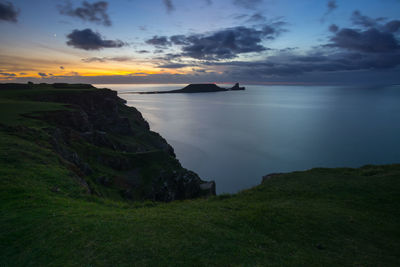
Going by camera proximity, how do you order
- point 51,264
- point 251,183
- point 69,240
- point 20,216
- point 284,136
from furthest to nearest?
point 284,136
point 251,183
point 20,216
point 69,240
point 51,264

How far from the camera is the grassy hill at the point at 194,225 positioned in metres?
9.09

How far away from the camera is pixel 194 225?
11.7 metres

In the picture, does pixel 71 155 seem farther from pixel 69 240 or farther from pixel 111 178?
pixel 69 240

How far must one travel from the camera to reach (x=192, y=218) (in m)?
12.7

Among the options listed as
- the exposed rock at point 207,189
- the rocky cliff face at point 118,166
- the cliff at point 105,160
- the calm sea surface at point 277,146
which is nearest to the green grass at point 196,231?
the cliff at point 105,160

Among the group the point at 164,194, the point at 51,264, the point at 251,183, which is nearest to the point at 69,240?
the point at 51,264

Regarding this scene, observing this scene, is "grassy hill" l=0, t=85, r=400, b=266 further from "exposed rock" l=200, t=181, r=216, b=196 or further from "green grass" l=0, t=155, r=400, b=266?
"exposed rock" l=200, t=181, r=216, b=196

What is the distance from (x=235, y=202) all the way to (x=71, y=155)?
943 inches

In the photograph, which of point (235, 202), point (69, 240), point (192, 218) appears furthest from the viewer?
point (235, 202)

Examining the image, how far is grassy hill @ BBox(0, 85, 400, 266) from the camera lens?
9.09m

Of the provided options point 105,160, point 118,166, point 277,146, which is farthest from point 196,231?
point 277,146

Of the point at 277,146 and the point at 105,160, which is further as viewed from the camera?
the point at 277,146

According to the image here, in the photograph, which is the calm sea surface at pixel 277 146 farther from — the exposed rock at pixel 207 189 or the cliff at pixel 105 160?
the cliff at pixel 105 160

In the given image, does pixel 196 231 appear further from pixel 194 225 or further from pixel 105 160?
pixel 105 160
